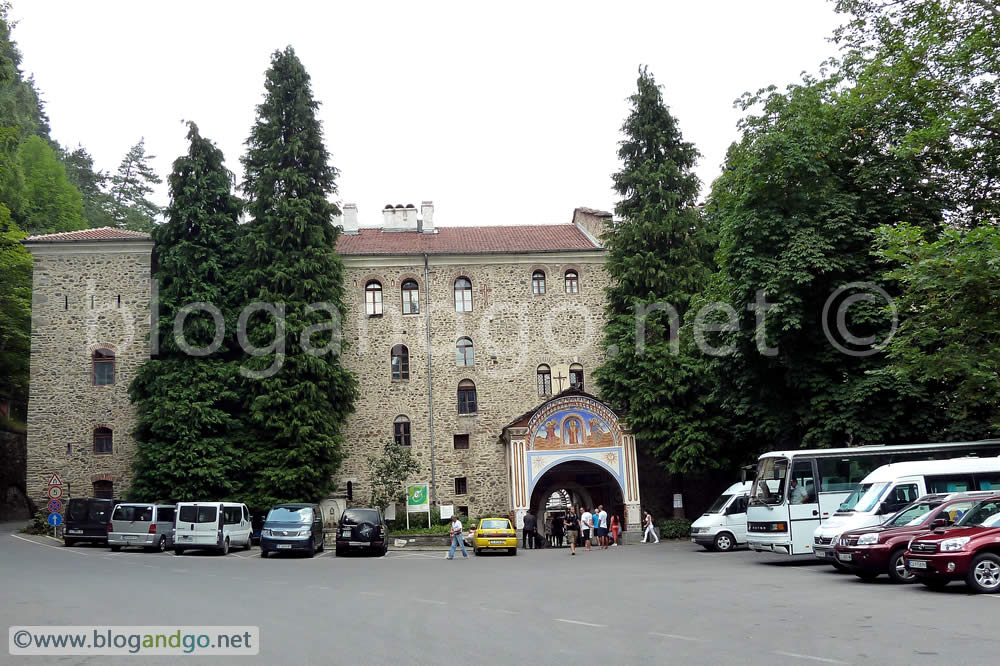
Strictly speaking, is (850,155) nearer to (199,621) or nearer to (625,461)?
(625,461)

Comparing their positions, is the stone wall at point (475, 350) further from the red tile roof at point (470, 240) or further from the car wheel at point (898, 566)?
the car wheel at point (898, 566)

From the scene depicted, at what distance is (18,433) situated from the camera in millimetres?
45625

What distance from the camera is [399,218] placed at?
4319 centimetres

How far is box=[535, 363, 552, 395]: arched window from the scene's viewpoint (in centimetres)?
3909

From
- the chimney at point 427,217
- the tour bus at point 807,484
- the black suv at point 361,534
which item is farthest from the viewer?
the chimney at point 427,217

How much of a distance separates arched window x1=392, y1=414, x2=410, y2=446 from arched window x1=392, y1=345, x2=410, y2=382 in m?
1.86

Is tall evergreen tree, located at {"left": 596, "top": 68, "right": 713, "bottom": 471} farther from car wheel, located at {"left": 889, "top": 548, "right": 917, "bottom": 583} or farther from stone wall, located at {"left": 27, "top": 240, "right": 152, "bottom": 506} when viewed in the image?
stone wall, located at {"left": 27, "top": 240, "right": 152, "bottom": 506}

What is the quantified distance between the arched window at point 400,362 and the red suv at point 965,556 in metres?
27.8

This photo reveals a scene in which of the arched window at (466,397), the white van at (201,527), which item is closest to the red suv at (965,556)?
the white van at (201,527)

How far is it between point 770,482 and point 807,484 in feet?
2.78

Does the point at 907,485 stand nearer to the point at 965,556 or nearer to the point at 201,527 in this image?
the point at 965,556

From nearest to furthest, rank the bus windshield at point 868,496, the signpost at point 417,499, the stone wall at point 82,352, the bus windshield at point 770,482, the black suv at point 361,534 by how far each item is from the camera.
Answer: the bus windshield at point 868,496 < the bus windshield at point 770,482 < the black suv at point 361,534 < the signpost at point 417,499 < the stone wall at point 82,352

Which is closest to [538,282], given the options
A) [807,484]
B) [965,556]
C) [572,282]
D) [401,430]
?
[572,282]

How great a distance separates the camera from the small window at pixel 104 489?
36688 mm
